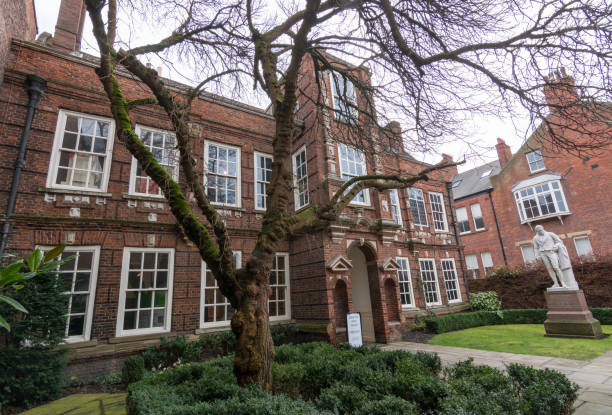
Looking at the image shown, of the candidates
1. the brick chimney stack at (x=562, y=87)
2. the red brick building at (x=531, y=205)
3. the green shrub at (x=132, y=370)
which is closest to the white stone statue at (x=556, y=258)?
the red brick building at (x=531, y=205)

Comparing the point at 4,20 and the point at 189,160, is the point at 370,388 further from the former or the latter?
the point at 4,20

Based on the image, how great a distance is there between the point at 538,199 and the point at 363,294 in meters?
16.5

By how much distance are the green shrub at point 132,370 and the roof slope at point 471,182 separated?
2557 centimetres

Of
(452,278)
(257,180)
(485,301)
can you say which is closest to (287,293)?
(257,180)

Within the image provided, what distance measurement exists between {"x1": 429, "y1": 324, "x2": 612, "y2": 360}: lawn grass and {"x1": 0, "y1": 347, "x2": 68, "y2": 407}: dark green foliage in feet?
35.6

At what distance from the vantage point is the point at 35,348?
6.29m

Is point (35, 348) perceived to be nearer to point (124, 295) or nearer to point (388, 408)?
point (124, 295)

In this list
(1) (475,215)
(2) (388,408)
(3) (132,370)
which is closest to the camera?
(2) (388,408)

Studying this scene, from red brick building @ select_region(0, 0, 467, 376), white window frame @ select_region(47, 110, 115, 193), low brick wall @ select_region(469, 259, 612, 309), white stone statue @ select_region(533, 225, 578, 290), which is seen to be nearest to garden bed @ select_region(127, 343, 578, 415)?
red brick building @ select_region(0, 0, 467, 376)

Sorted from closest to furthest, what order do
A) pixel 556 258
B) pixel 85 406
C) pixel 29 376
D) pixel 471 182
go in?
pixel 85 406 → pixel 29 376 → pixel 556 258 → pixel 471 182

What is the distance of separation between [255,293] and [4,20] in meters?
11.2

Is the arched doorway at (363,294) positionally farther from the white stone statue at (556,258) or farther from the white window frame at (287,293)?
the white stone statue at (556,258)

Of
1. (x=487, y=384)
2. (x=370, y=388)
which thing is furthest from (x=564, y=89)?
(x=370, y=388)

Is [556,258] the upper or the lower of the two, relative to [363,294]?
upper
